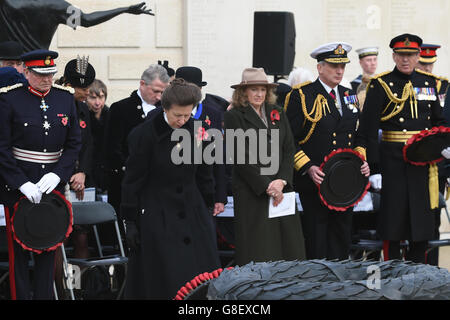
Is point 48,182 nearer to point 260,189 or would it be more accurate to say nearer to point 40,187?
point 40,187

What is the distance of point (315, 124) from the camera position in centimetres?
732

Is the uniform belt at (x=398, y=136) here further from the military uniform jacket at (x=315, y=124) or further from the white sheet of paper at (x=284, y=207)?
the white sheet of paper at (x=284, y=207)

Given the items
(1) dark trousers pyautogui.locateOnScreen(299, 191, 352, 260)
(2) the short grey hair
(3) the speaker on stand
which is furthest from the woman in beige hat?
(3) the speaker on stand

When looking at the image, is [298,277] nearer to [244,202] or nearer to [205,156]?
[205,156]

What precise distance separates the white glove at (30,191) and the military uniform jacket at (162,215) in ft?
2.15

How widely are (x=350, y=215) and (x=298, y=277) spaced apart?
3.96 m

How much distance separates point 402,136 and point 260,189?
130cm

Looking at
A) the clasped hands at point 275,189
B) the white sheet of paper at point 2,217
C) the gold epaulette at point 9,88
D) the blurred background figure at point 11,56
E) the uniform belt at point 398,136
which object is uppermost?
the blurred background figure at point 11,56

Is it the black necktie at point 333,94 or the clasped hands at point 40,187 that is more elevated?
the black necktie at point 333,94

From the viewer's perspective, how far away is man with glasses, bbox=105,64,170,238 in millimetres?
7492

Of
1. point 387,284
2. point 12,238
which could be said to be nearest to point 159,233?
point 12,238

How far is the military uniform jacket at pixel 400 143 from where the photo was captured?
298 inches

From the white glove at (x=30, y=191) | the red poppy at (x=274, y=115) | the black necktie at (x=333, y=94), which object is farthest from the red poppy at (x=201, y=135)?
the black necktie at (x=333, y=94)
